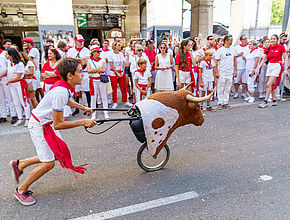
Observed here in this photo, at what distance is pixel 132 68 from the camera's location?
7926mm

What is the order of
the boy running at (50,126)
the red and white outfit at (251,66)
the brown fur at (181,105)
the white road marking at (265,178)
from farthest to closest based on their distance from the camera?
the red and white outfit at (251,66)
the white road marking at (265,178)
the brown fur at (181,105)
the boy running at (50,126)

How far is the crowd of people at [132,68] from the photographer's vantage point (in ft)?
19.9

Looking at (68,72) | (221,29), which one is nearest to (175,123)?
(68,72)

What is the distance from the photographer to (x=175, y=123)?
3289 mm

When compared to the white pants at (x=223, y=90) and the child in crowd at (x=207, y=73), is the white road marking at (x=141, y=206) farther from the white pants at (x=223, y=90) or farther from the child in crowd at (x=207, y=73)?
the white pants at (x=223, y=90)

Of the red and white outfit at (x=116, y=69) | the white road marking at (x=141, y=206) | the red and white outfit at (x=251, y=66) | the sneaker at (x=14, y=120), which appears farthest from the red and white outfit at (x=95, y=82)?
the red and white outfit at (x=251, y=66)

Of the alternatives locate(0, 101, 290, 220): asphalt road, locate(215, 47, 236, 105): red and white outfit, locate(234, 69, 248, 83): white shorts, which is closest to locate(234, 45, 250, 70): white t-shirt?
locate(234, 69, 248, 83): white shorts

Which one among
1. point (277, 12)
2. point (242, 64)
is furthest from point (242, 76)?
point (277, 12)

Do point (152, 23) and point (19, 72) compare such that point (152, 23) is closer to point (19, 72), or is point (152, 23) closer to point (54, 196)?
point (19, 72)

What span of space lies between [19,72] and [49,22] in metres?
6.13

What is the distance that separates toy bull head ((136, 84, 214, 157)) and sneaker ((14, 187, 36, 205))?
171 centimetres

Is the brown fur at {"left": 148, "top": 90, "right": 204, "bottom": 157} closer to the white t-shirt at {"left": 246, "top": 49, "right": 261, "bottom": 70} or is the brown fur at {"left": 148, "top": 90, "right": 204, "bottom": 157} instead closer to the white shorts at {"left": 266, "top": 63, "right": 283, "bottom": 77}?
the white shorts at {"left": 266, "top": 63, "right": 283, "bottom": 77}

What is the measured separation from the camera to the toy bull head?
3074 mm

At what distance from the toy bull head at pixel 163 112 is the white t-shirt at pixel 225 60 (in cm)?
438
